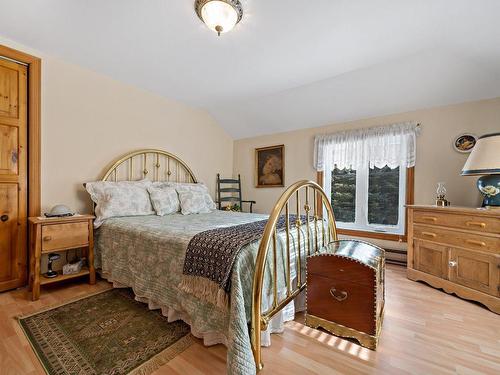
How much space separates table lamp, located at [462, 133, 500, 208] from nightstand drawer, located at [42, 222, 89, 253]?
3620 mm

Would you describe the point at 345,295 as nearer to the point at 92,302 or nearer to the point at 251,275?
the point at 251,275

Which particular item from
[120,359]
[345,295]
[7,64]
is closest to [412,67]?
[345,295]

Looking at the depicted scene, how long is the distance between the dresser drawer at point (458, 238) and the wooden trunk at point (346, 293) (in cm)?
121

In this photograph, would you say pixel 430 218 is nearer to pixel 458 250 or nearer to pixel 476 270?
pixel 458 250

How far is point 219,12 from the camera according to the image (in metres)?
1.67

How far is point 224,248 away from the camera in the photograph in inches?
52.4

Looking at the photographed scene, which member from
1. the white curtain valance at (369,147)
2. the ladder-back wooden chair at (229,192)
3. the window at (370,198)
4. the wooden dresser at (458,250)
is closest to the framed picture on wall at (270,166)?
the ladder-back wooden chair at (229,192)

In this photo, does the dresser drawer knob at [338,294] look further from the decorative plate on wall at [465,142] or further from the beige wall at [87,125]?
the beige wall at [87,125]

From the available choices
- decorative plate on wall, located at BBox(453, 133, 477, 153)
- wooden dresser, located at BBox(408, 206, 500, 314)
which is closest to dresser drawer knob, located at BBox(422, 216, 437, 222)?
wooden dresser, located at BBox(408, 206, 500, 314)

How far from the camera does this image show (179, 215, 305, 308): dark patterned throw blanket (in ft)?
4.09

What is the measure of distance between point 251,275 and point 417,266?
217 centimetres

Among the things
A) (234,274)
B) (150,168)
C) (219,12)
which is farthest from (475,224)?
(150,168)

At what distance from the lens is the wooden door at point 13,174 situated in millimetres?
2172

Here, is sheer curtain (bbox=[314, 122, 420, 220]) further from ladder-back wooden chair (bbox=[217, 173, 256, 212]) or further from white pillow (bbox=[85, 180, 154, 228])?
white pillow (bbox=[85, 180, 154, 228])
